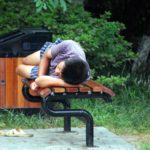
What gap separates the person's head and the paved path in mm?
778

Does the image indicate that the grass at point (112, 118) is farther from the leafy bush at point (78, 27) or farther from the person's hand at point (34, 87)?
the person's hand at point (34, 87)

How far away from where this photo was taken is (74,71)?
686 cm

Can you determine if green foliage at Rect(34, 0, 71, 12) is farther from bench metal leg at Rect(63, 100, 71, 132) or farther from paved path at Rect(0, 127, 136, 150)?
paved path at Rect(0, 127, 136, 150)

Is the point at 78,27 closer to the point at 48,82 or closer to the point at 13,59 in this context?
the point at 13,59

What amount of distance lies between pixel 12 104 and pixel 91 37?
1.78 metres

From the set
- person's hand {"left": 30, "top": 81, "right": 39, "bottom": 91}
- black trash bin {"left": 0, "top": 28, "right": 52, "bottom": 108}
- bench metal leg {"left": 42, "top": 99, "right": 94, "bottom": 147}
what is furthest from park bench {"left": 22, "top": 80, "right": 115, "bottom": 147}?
black trash bin {"left": 0, "top": 28, "right": 52, "bottom": 108}

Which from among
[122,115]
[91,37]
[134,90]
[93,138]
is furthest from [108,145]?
[134,90]

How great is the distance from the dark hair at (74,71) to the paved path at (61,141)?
0.78 metres

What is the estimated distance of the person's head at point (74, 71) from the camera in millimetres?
6848

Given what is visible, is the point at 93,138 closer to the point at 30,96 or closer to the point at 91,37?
the point at 30,96

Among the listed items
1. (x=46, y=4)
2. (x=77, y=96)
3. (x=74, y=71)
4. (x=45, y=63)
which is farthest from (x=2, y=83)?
(x=74, y=71)

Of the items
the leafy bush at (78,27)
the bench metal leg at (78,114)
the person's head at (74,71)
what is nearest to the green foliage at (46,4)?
the leafy bush at (78,27)

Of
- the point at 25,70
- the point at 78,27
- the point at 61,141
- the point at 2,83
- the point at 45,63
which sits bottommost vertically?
the point at 61,141

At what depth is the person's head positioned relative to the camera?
685 centimetres
